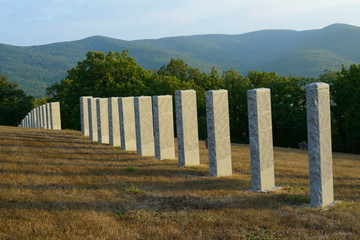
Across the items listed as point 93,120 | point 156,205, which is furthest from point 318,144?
point 93,120

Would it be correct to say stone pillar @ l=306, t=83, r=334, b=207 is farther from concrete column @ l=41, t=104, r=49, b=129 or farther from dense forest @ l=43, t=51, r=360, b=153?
dense forest @ l=43, t=51, r=360, b=153

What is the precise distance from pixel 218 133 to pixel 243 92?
4862 cm

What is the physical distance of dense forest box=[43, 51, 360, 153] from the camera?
47656mm

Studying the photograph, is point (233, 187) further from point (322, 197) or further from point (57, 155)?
point (57, 155)

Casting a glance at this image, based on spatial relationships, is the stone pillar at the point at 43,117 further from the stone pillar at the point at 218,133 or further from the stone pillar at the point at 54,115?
the stone pillar at the point at 218,133

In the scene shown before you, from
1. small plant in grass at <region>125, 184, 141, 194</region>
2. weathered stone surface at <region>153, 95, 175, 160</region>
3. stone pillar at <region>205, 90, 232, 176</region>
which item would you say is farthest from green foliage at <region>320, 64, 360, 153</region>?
small plant in grass at <region>125, 184, 141, 194</region>

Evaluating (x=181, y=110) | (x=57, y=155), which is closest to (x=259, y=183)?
(x=181, y=110)

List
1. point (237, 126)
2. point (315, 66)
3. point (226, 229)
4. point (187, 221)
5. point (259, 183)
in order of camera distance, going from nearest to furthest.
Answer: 1. point (226, 229)
2. point (187, 221)
3. point (259, 183)
4. point (237, 126)
5. point (315, 66)

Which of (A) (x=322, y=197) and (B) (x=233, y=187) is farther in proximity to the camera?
(B) (x=233, y=187)

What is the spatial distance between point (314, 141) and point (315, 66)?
167608 millimetres

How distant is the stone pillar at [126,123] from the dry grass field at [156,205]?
15.5 ft

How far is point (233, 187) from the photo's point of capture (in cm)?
996

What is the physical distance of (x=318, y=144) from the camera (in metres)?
8.21

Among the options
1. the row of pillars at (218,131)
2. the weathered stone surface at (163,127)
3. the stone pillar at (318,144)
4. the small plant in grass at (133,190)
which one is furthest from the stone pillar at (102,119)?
the stone pillar at (318,144)
